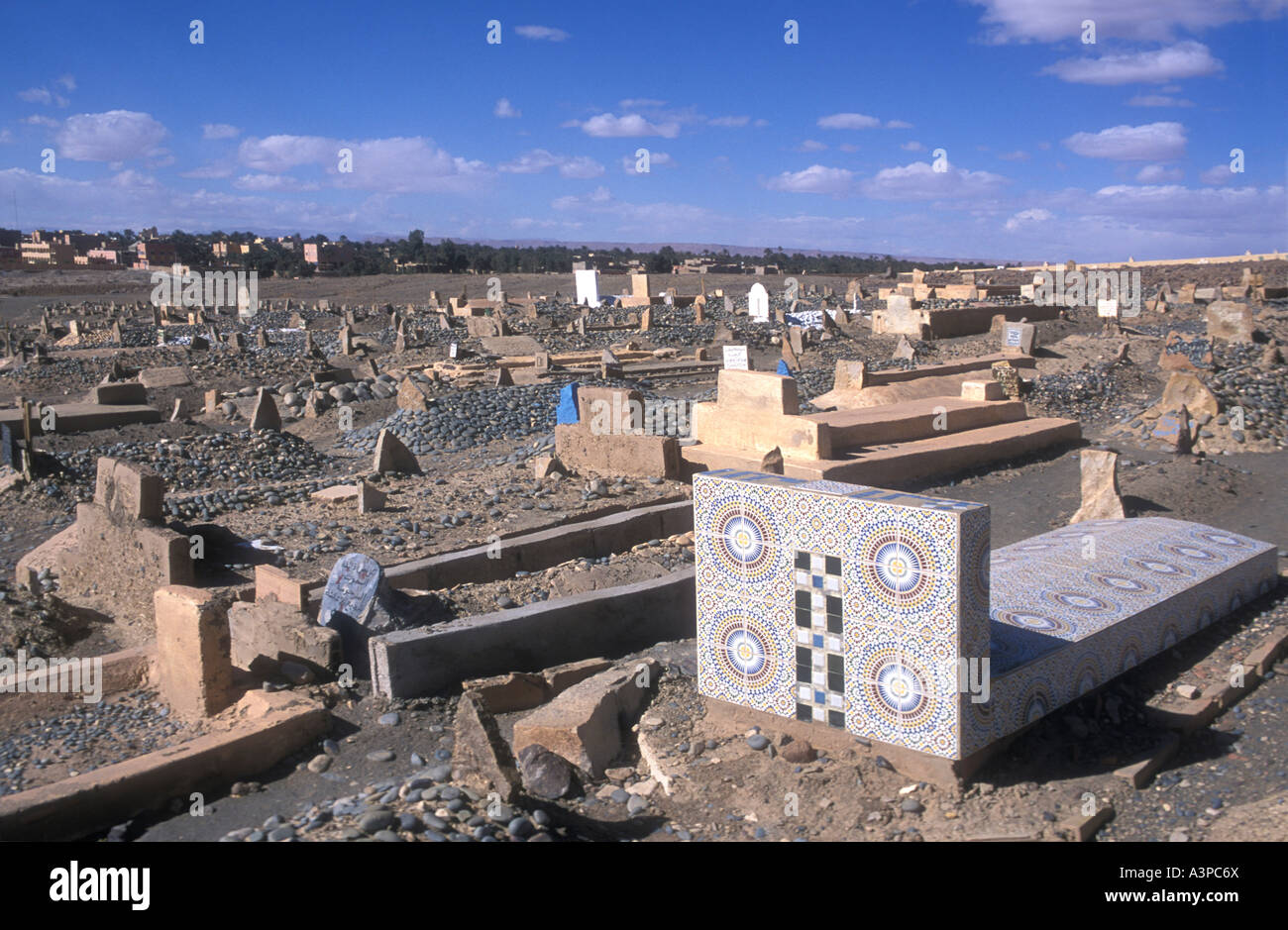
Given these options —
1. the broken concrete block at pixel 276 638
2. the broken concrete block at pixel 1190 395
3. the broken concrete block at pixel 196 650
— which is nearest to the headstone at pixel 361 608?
the broken concrete block at pixel 276 638

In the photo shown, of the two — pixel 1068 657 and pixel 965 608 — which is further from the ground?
pixel 965 608

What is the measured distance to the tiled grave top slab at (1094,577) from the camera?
18.7ft

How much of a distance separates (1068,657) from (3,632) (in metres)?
7.72

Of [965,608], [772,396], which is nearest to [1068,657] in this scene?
[965,608]

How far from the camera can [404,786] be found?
4.84 metres

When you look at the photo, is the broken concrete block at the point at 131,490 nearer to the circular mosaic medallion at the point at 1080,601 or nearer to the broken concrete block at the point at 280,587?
the broken concrete block at the point at 280,587

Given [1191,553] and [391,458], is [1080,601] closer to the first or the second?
[1191,553]

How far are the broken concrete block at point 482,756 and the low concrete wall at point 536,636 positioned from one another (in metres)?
0.90

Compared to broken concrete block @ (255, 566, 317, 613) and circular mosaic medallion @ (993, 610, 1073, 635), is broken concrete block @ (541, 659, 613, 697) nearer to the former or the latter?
broken concrete block @ (255, 566, 317, 613)

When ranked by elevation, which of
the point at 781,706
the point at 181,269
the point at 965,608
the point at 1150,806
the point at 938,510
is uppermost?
the point at 181,269

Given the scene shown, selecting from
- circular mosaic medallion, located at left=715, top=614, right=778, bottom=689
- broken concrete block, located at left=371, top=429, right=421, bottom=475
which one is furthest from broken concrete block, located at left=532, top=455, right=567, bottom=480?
circular mosaic medallion, located at left=715, top=614, right=778, bottom=689

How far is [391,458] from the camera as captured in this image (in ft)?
38.8

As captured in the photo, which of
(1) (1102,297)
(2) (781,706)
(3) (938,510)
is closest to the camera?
(3) (938,510)
